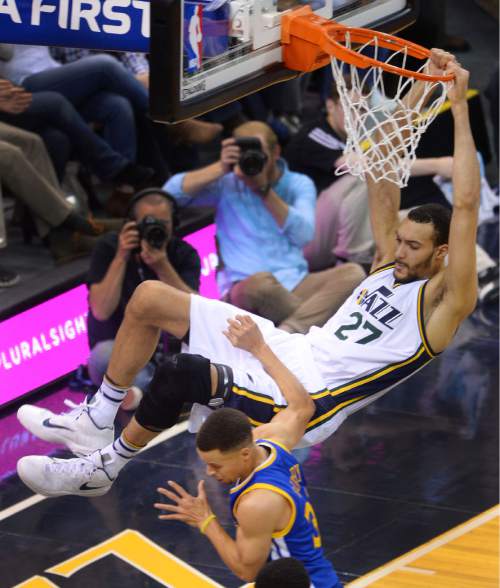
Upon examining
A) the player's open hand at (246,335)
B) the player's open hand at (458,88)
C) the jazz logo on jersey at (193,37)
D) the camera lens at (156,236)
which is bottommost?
the camera lens at (156,236)

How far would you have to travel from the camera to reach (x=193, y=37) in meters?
5.41

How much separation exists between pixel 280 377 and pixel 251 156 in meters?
2.56

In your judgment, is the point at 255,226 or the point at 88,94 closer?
the point at 255,226

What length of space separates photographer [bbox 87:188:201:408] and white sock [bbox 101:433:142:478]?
1638 millimetres

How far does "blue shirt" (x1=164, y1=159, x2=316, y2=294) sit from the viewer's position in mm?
8320

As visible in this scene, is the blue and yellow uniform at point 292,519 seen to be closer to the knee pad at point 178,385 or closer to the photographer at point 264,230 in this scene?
the knee pad at point 178,385

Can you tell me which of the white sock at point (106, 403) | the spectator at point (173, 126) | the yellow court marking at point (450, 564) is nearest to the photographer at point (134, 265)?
the white sock at point (106, 403)

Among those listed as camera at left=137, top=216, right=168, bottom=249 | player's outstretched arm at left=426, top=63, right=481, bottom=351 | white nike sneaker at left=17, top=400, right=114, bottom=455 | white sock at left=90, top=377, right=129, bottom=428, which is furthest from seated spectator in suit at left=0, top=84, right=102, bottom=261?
player's outstretched arm at left=426, top=63, right=481, bottom=351

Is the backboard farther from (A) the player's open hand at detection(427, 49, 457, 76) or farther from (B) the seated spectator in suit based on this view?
(B) the seated spectator in suit

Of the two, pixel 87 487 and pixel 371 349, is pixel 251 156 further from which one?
pixel 87 487

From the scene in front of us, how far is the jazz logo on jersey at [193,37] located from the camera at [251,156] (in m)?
2.45

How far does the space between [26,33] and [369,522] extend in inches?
120

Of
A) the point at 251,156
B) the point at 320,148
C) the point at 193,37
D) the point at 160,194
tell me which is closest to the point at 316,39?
the point at 193,37

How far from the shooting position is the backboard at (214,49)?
506 centimetres
